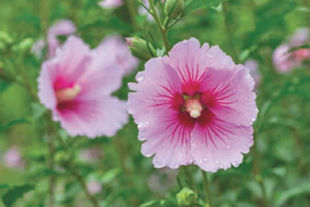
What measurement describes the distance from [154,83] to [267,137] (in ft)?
5.58

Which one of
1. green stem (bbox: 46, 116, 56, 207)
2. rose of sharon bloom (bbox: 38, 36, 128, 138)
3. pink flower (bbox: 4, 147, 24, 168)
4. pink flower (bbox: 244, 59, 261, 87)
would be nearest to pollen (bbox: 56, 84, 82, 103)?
rose of sharon bloom (bbox: 38, 36, 128, 138)

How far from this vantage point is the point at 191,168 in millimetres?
2252

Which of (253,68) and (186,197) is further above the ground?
(253,68)

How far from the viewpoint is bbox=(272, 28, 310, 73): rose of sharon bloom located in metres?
2.72

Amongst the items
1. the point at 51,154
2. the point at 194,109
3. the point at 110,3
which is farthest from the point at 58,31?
the point at 194,109

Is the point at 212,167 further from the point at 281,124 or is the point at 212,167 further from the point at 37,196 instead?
the point at 37,196

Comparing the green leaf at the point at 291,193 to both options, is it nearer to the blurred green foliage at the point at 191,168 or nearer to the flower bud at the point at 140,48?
the blurred green foliage at the point at 191,168

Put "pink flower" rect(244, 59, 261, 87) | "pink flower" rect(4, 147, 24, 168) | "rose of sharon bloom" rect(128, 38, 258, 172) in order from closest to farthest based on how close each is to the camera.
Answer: "rose of sharon bloom" rect(128, 38, 258, 172)
"pink flower" rect(244, 59, 261, 87)
"pink flower" rect(4, 147, 24, 168)

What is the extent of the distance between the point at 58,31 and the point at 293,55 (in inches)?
57.3

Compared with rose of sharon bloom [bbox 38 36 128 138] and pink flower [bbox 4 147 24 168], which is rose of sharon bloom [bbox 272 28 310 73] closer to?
rose of sharon bloom [bbox 38 36 128 138]

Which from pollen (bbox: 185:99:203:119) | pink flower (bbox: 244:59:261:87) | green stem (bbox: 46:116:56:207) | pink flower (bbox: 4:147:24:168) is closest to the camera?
pollen (bbox: 185:99:203:119)

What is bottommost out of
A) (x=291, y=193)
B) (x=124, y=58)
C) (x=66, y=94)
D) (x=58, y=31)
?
(x=291, y=193)

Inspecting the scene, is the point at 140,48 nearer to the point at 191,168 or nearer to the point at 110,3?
the point at 191,168

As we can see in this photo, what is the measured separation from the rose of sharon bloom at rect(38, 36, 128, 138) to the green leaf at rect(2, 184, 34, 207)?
30 cm
